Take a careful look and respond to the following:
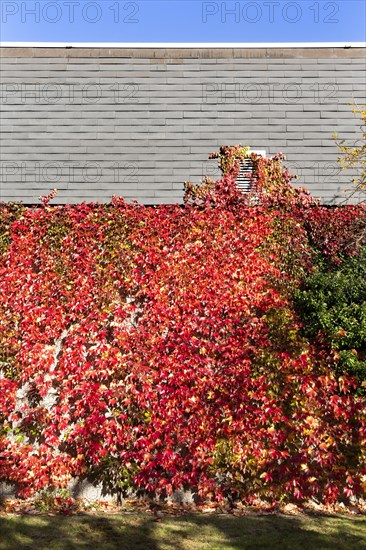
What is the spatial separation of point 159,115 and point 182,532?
24.6 feet

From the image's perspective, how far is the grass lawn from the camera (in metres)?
5.60

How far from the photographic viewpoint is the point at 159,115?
1041cm

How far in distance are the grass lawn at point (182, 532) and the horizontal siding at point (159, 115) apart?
17.6 ft

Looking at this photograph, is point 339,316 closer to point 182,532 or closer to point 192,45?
point 182,532

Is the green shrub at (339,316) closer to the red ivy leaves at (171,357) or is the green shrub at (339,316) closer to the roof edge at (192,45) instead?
the red ivy leaves at (171,357)

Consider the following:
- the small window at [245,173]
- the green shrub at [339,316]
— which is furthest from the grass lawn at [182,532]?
the small window at [245,173]

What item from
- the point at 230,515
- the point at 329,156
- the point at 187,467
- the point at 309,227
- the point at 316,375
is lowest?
the point at 230,515

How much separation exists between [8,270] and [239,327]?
3.70 m

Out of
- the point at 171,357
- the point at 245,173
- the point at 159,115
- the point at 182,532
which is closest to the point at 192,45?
the point at 159,115

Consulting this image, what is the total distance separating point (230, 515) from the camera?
22.4 ft

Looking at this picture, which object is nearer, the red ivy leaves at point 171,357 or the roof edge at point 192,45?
the red ivy leaves at point 171,357

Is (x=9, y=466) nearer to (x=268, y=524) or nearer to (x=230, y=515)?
(x=230, y=515)

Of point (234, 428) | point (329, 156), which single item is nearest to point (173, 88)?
point (329, 156)

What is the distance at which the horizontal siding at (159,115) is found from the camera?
391 inches
